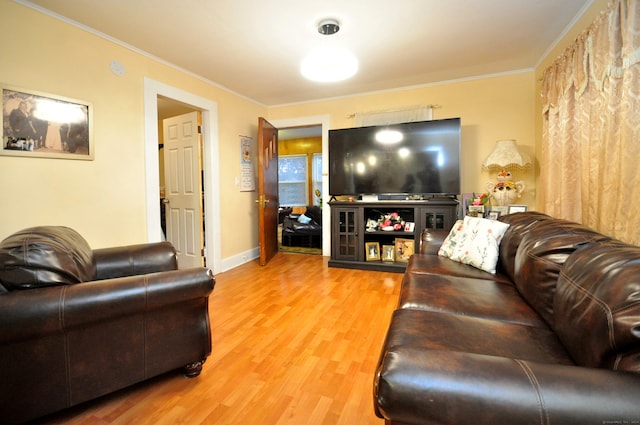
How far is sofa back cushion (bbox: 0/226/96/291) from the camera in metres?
1.13

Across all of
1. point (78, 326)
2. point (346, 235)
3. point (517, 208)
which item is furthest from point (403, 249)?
point (78, 326)

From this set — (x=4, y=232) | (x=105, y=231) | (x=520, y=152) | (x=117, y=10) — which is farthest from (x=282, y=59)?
(x=520, y=152)

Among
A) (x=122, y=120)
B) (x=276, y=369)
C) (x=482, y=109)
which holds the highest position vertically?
(x=482, y=109)

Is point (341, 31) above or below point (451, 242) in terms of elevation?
above

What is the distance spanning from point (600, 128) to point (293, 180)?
21.8 feet

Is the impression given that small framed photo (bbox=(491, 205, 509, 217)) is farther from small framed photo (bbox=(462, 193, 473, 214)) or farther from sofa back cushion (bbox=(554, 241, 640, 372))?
sofa back cushion (bbox=(554, 241, 640, 372))

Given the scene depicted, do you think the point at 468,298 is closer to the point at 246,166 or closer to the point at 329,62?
the point at 329,62

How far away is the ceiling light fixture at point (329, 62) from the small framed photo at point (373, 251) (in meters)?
2.16

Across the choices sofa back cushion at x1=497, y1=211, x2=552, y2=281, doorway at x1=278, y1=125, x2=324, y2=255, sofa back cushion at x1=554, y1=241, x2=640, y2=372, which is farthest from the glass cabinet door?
doorway at x1=278, y1=125, x2=324, y2=255

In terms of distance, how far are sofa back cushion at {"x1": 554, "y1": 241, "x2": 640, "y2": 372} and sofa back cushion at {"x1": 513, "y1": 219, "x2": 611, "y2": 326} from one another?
107 mm

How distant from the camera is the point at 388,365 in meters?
0.67

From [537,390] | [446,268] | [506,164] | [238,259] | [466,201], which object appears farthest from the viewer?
[238,259]

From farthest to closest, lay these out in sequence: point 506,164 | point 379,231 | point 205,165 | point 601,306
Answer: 1. point 379,231
2. point 205,165
3. point 506,164
4. point 601,306

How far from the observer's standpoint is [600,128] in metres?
1.83
